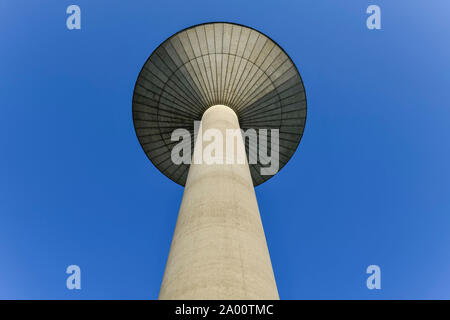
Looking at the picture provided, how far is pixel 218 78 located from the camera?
18281 millimetres

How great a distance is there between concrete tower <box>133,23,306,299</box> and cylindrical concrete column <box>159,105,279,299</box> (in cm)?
3

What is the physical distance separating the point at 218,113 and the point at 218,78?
3.31 m

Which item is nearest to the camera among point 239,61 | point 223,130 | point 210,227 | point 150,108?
point 210,227

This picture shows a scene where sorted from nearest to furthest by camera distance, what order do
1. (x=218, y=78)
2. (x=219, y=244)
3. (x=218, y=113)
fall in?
(x=219, y=244), (x=218, y=113), (x=218, y=78)

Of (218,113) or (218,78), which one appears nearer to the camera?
(218,113)

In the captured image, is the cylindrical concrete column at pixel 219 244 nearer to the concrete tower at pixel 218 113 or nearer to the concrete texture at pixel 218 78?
the concrete tower at pixel 218 113

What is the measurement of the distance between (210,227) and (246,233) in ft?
2.95

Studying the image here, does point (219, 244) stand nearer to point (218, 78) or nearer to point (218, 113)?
point (218, 113)

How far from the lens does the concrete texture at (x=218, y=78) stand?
60.2 ft

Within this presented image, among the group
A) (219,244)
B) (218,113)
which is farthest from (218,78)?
(219,244)

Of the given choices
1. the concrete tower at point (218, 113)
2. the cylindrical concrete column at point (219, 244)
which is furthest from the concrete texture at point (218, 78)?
the cylindrical concrete column at point (219, 244)

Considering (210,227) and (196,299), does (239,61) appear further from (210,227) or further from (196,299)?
(196,299)
